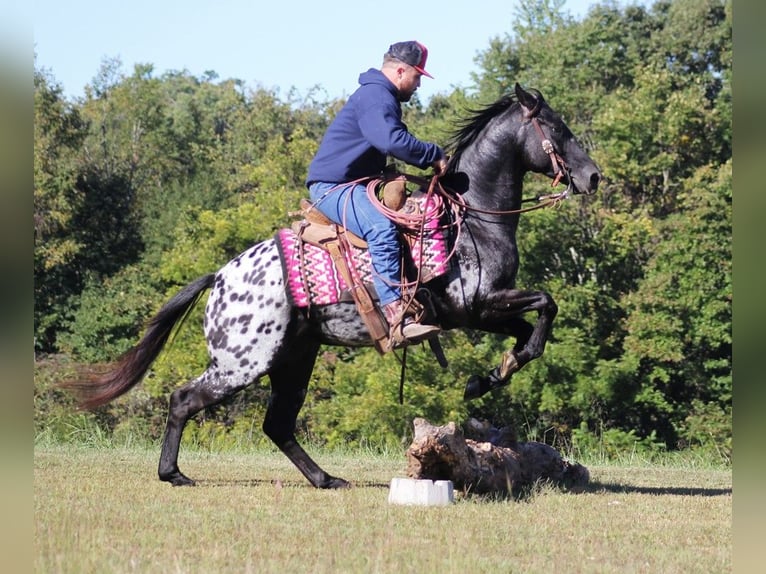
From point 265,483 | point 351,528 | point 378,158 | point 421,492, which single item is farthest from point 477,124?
point 351,528

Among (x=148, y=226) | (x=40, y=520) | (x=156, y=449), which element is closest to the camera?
(x=40, y=520)

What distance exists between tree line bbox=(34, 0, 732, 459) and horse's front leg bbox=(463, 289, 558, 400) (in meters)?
10.9

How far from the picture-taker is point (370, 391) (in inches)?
890

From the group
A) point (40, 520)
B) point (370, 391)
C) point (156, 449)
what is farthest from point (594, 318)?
point (40, 520)

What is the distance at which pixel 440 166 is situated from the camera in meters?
7.93

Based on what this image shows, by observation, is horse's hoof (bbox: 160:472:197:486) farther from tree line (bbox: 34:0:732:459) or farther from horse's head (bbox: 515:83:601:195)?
tree line (bbox: 34:0:732:459)

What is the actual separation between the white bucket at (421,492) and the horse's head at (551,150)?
255 cm

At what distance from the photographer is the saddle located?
7781 millimetres

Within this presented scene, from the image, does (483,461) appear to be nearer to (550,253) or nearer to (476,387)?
(476,387)

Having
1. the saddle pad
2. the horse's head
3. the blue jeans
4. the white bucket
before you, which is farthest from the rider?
the white bucket

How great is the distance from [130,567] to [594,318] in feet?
71.8

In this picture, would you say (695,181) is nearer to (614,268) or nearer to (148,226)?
(614,268)

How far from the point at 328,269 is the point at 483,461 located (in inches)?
73.1

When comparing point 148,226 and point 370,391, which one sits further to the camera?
point 148,226
